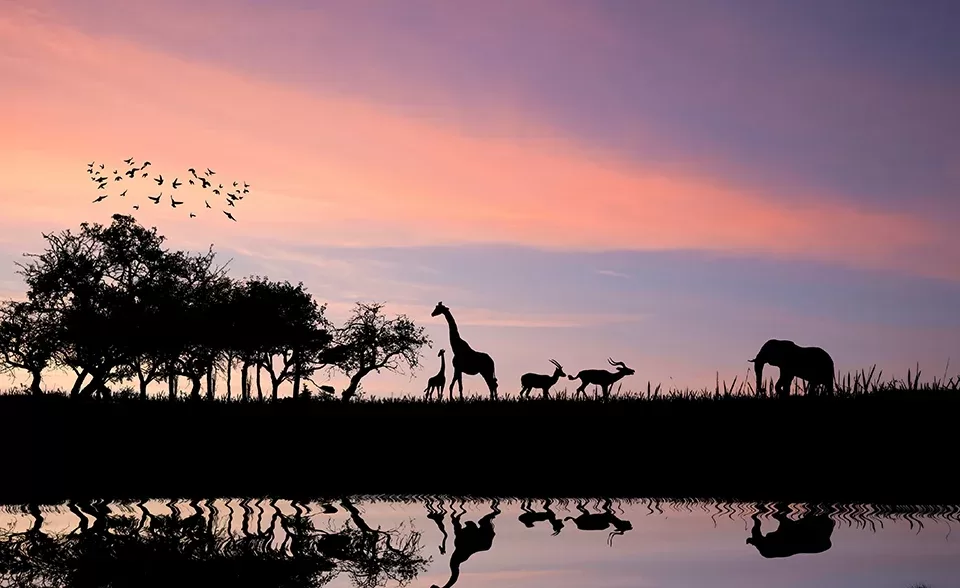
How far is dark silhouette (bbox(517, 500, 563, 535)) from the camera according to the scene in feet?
65.9

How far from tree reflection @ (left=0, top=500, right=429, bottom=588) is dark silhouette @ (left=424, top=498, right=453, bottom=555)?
450mm

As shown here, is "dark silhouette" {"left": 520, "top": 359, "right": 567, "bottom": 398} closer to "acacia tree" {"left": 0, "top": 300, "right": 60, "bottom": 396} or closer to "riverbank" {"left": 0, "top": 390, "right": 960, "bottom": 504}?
"riverbank" {"left": 0, "top": 390, "right": 960, "bottom": 504}

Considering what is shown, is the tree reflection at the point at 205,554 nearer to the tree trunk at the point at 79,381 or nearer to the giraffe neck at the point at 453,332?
the giraffe neck at the point at 453,332

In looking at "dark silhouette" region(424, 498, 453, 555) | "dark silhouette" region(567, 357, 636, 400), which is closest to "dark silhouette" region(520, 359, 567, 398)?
"dark silhouette" region(567, 357, 636, 400)

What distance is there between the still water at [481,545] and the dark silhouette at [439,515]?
1.6 inches

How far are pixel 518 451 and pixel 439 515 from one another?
8.91 m

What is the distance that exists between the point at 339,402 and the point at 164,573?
79.8 ft

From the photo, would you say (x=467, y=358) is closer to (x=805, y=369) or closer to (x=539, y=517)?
(x=805, y=369)

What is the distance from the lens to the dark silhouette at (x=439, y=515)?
17.7 metres

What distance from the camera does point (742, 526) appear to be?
20.0 metres

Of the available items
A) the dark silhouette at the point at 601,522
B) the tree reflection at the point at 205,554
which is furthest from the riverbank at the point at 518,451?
the tree reflection at the point at 205,554

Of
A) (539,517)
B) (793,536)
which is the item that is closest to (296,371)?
(539,517)

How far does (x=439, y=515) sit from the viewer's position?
21609 mm

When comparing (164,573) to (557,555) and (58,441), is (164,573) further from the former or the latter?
(58,441)
